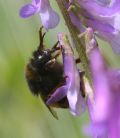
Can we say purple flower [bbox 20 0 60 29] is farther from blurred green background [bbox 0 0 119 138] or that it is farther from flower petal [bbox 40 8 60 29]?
blurred green background [bbox 0 0 119 138]

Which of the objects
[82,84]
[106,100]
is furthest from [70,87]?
[106,100]

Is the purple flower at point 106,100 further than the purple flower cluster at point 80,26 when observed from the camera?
No

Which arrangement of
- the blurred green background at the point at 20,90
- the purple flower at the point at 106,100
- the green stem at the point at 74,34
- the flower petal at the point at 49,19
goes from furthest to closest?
the blurred green background at the point at 20,90
the flower petal at the point at 49,19
the green stem at the point at 74,34
the purple flower at the point at 106,100

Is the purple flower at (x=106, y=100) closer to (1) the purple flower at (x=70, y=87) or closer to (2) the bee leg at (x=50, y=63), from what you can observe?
(1) the purple flower at (x=70, y=87)

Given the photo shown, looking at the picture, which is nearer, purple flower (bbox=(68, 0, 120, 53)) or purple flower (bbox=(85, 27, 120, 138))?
purple flower (bbox=(85, 27, 120, 138))

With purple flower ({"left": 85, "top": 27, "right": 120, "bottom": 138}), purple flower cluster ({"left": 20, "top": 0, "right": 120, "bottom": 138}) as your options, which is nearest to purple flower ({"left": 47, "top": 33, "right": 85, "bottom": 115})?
purple flower cluster ({"left": 20, "top": 0, "right": 120, "bottom": 138})

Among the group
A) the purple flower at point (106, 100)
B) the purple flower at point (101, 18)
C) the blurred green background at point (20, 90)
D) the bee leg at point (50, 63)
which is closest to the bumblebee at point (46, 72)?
the bee leg at point (50, 63)
